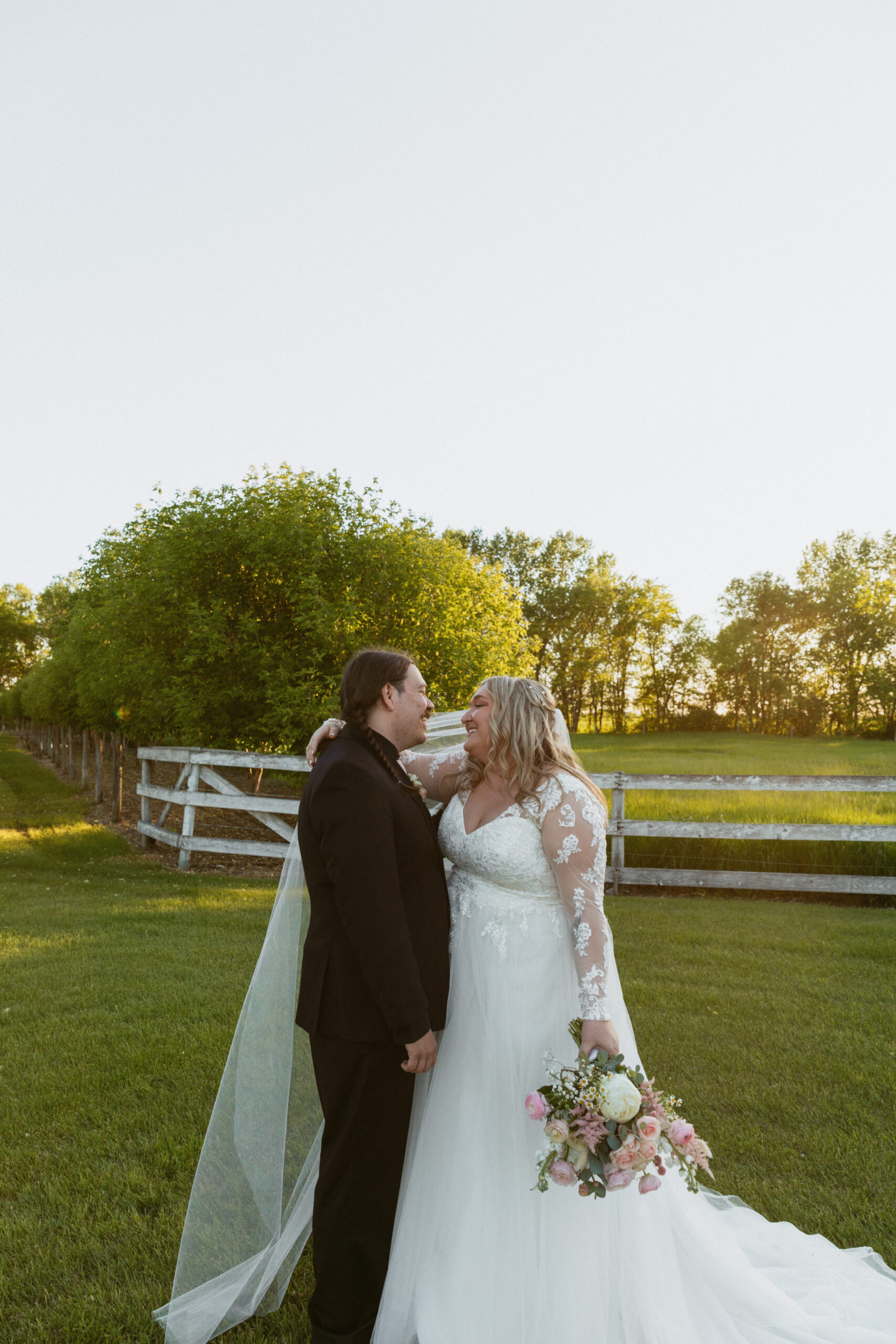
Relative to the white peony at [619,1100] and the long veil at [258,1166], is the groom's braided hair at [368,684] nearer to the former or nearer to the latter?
the long veil at [258,1166]

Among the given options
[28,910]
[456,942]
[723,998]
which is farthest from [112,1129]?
[28,910]

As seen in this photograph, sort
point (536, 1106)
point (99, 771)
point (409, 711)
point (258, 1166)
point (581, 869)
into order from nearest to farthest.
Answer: point (536, 1106) < point (581, 869) < point (409, 711) < point (258, 1166) < point (99, 771)

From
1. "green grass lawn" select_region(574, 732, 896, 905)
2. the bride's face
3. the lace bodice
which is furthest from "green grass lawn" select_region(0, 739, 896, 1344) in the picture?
the bride's face

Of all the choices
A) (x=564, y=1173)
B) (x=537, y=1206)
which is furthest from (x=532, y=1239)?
(x=564, y=1173)

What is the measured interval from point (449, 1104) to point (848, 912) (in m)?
7.52

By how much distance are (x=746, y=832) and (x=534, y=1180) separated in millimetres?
7129

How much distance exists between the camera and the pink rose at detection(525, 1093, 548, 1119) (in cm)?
260

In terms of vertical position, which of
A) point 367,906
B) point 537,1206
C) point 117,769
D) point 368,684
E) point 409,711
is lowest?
point 117,769

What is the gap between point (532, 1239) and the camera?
9.36 feet

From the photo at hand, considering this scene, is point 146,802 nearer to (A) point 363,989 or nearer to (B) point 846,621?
(A) point 363,989

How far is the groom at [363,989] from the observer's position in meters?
2.67

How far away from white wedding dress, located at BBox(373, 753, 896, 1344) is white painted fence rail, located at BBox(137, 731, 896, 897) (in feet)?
18.9

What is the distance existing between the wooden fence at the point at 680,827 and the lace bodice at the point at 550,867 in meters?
6.79

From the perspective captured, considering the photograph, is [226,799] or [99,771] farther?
[99,771]
